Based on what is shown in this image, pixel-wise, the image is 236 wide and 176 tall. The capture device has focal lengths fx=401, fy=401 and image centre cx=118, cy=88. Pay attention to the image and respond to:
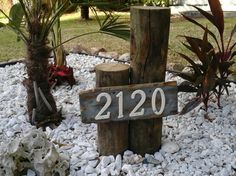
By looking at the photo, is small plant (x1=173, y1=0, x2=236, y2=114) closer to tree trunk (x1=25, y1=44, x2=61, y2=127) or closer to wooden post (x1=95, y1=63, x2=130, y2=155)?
wooden post (x1=95, y1=63, x2=130, y2=155)

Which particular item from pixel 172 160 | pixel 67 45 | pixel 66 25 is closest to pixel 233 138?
pixel 172 160

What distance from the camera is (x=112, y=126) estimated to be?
6.45ft

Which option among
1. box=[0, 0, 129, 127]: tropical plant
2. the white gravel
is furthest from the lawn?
box=[0, 0, 129, 127]: tropical plant

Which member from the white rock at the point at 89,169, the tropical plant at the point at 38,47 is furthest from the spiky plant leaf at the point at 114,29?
the white rock at the point at 89,169

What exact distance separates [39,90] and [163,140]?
776mm

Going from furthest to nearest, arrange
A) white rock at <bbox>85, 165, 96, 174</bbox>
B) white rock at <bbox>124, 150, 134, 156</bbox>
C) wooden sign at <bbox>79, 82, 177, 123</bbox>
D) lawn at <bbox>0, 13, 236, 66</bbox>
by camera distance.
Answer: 1. lawn at <bbox>0, 13, 236, 66</bbox>
2. white rock at <bbox>124, 150, 134, 156</bbox>
3. white rock at <bbox>85, 165, 96, 174</bbox>
4. wooden sign at <bbox>79, 82, 177, 123</bbox>

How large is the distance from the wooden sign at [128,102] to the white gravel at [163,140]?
26cm

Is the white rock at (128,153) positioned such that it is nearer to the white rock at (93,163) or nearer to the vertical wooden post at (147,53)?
the vertical wooden post at (147,53)

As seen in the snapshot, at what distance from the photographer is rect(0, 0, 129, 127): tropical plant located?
2.23 meters

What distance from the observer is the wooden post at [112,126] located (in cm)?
190

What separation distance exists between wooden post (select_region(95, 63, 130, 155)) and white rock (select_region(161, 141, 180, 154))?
216 mm

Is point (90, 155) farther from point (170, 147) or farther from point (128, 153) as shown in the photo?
point (170, 147)

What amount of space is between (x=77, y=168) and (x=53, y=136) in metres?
0.38

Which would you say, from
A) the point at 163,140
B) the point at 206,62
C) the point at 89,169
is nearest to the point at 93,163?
the point at 89,169
